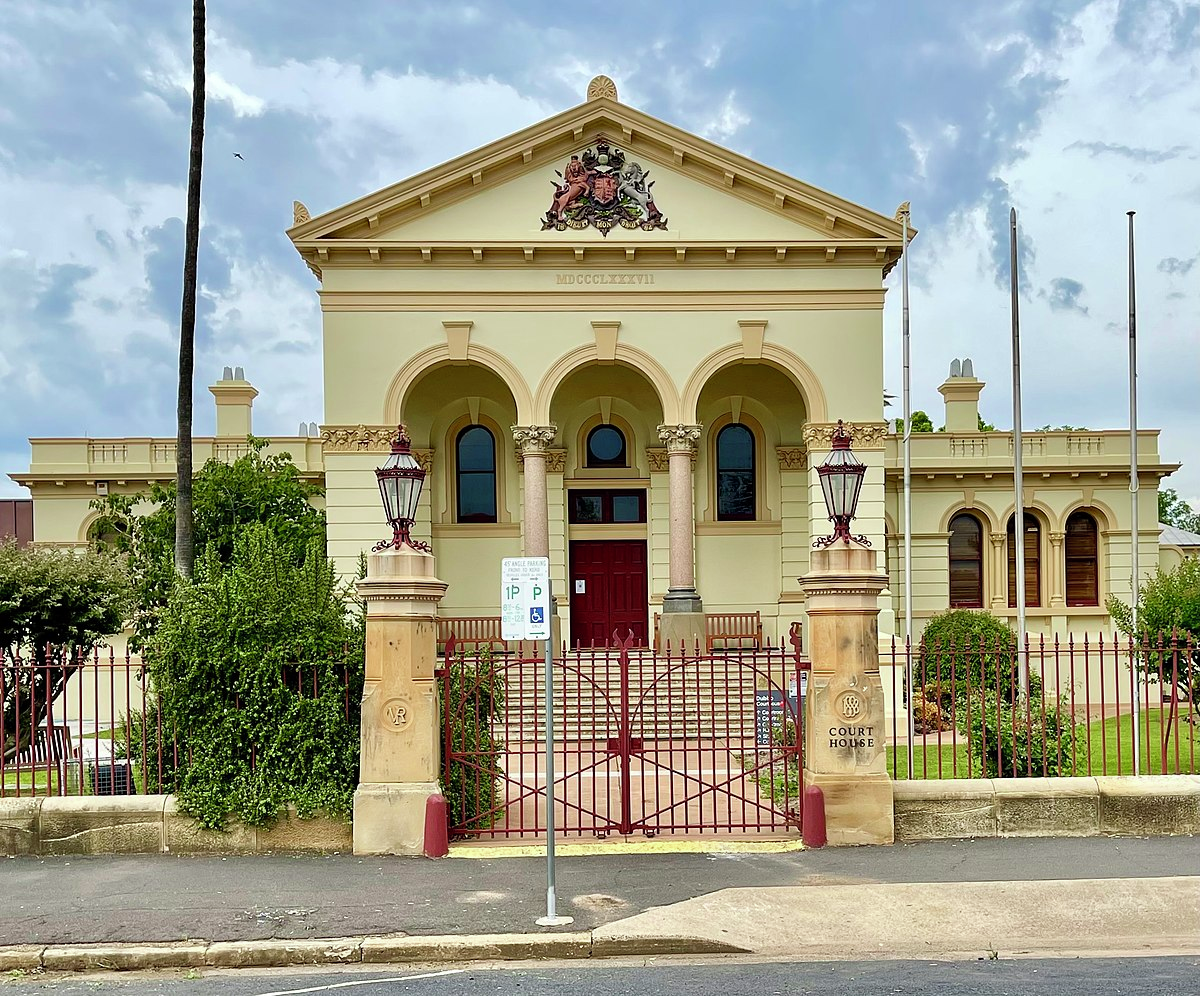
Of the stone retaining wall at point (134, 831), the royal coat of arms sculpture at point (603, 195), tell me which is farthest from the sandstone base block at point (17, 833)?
the royal coat of arms sculpture at point (603, 195)

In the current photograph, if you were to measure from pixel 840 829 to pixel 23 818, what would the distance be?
7.46 metres

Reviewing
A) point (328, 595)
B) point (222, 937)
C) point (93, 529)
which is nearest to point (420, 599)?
point (328, 595)

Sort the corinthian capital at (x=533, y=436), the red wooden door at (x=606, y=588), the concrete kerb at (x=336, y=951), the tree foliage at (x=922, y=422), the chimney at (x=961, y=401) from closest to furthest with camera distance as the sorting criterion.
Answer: the concrete kerb at (x=336, y=951)
the corinthian capital at (x=533, y=436)
the red wooden door at (x=606, y=588)
the chimney at (x=961, y=401)
the tree foliage at (x=922, y=422)

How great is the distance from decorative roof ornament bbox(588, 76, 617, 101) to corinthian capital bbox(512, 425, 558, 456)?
Answer: 696cm

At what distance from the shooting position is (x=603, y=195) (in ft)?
85.0

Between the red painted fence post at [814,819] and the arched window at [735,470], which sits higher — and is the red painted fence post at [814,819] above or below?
below

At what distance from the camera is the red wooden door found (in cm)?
2867

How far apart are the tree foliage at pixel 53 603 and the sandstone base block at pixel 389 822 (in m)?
5.43

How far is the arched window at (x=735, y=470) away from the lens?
2905cm

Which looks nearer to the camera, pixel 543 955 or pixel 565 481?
pixel 543 955

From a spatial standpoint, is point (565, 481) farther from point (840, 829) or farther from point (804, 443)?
point (840, 829)

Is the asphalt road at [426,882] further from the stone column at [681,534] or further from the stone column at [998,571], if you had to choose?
the stone column at [998,571]

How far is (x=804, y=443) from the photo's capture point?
27.6 m

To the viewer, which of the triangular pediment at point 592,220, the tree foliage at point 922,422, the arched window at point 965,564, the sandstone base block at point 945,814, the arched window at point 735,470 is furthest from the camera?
the tree foliage at point 922,422
